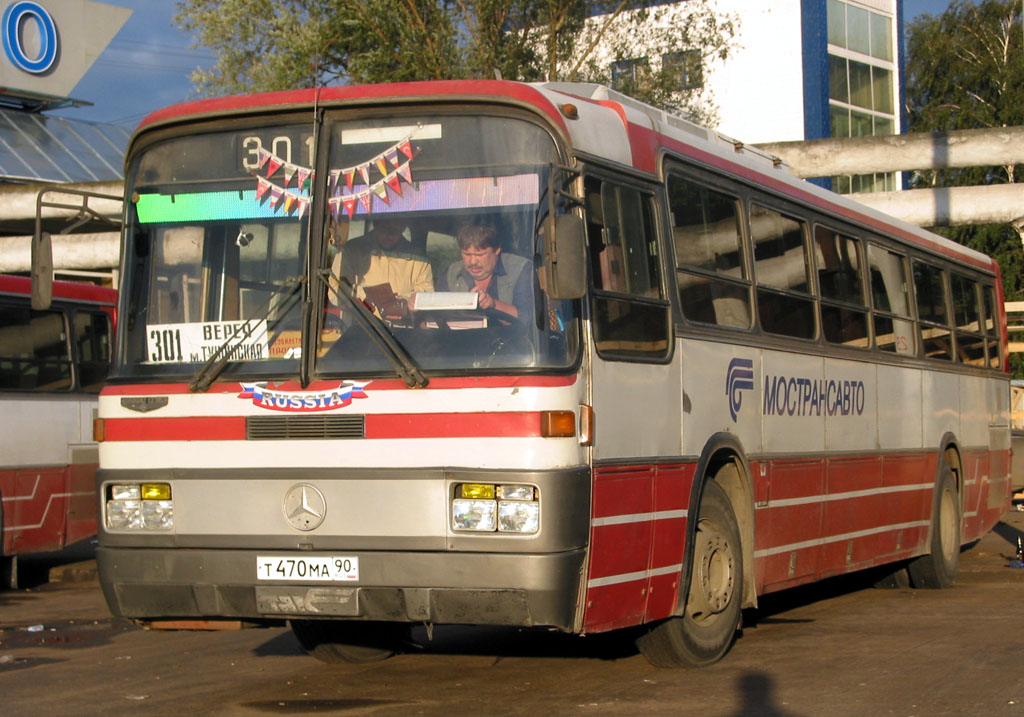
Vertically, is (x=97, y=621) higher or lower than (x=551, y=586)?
lower

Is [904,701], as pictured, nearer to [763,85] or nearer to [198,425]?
[198,425]

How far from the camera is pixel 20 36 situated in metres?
43.0

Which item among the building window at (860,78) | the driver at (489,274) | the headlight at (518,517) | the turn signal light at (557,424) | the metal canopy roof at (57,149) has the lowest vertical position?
Answer: the headlight at (518,517)

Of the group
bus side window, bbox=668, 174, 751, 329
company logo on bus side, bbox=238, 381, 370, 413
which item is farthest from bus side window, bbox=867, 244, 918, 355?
company logo on bus side, bbox=238, 381, 370, 413

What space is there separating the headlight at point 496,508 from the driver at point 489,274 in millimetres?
826

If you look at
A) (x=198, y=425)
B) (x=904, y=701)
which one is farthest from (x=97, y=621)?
(x=904, y=701)

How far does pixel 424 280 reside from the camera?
6.71m

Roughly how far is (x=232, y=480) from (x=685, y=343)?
2706mm

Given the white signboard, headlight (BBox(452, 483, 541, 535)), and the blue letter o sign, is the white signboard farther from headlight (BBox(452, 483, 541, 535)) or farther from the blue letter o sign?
the blue letter o sign

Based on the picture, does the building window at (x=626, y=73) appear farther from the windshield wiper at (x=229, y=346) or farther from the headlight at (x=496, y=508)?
the headlight at (x=496, y=508)

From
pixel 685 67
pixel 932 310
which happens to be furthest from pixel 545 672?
pixel 685 67

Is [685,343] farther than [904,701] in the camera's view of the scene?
Yes

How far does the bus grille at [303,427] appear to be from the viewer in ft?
22.0

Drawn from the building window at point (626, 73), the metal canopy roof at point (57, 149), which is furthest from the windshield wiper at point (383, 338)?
the metal canopy roof at point (57, 149)
